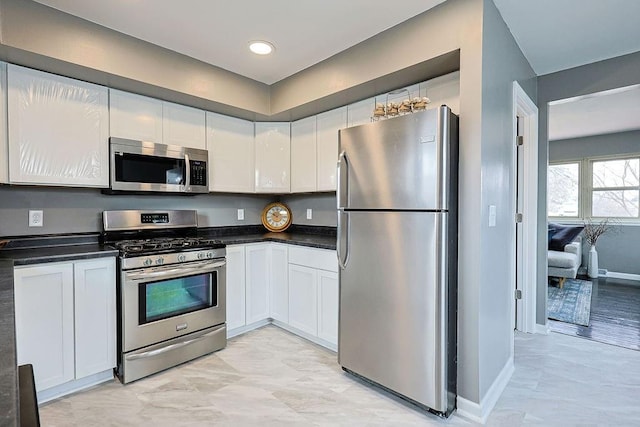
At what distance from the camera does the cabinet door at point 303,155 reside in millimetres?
3375

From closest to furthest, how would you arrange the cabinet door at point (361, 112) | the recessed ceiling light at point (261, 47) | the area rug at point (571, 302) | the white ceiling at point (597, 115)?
the recessed ceiling light at point (261, 47), the cabinet door at point (361, 112), the area rug at point (571, 302), the white ceiling at point (597, 115)

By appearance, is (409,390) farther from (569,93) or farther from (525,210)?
(569,93)

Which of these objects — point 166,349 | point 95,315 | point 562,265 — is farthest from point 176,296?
point 562,265

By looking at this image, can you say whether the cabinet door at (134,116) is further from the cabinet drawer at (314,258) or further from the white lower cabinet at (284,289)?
the cabinet drawer at (314,258)

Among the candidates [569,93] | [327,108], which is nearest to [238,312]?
[327,108]

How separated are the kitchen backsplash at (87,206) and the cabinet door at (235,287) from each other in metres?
0.66

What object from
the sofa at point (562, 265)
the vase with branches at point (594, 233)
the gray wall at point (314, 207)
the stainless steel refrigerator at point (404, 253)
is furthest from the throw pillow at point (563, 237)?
the stainless steel refrigerator at point (404, 253)

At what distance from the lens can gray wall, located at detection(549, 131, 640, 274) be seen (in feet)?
18.0

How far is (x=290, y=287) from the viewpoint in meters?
3.09

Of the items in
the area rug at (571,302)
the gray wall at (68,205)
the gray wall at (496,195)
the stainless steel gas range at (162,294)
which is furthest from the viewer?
the area rug at (571,302)

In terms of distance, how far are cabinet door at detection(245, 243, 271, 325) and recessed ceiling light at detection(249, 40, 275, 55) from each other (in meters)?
1.69

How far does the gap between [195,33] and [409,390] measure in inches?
111

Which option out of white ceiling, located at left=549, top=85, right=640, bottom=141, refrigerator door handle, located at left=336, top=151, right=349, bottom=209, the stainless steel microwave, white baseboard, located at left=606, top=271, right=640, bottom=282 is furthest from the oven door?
white baseboard, located at left=606, top=271, right=640, bottom=282

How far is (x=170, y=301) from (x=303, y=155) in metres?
1.88
